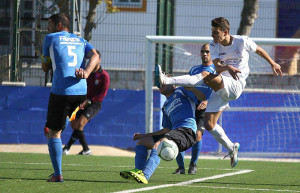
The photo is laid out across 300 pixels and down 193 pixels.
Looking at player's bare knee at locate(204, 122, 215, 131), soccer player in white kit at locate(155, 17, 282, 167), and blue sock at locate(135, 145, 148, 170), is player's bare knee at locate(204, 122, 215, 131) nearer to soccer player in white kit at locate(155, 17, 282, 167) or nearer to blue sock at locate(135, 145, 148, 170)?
soccer player in white kit at locate(155, 17, 282, 167)

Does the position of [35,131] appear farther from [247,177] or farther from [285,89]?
[247,177]

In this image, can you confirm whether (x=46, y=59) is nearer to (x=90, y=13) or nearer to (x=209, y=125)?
(x=209, y=125)

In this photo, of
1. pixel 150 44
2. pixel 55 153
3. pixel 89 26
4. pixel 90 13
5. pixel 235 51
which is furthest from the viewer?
pixel 90 13

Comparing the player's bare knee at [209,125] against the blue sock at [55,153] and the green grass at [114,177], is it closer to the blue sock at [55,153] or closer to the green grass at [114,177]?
the green grass at [114,177]

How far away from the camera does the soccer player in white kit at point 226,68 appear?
870cm

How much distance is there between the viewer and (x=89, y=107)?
13820mm

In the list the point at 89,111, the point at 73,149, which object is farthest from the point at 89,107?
the point at 73,149

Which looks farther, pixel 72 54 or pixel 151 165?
pixel 72 54

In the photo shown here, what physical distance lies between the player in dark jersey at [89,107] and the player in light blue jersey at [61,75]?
5.40 meters

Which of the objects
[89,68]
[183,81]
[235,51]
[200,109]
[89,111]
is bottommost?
[89,111]

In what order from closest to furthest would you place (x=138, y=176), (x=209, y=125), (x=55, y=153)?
(x=138, y=176)
(x=55, y=153)
(x=209, y=125)

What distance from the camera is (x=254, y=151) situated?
49.4 ft

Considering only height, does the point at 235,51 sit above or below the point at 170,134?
above

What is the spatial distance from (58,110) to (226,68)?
2173 mm
